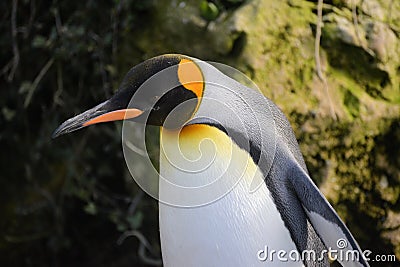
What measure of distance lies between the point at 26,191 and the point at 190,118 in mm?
1417

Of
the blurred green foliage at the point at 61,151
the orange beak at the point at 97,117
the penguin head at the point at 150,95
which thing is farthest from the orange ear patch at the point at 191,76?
the blurred green foliage at the point at 61,151

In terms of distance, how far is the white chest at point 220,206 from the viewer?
149 cm

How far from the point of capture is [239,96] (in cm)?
157

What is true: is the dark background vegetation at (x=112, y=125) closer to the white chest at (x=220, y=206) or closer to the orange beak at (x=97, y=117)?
Result: the white chest at (x=220, y=206)

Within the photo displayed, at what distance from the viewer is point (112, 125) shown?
2.54m

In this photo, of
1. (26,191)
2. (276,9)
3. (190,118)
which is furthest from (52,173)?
(190,118)

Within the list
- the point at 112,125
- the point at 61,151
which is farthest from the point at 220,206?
the point at 61,151

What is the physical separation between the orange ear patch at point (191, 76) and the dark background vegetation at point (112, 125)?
0.57 metres

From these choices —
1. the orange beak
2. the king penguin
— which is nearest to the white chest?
the king penguin

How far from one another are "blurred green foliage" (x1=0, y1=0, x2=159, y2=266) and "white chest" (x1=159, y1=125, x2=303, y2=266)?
0.86 metres

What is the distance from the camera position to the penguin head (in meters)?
1.43

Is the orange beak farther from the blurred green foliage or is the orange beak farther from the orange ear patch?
the blurred green foliage

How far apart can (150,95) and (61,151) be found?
1.26m

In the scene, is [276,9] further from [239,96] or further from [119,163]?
[119,163]
